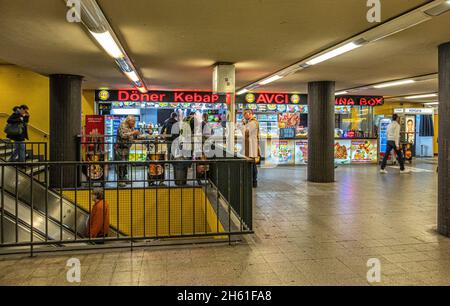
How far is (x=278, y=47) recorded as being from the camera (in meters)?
5.95

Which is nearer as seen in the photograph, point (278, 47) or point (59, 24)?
point (59, 24)

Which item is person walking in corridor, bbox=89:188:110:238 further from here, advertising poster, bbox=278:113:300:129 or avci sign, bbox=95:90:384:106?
advertising poster, bbox=278:113:300:129

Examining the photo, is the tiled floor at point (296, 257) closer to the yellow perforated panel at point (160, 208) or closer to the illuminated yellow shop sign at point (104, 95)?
the yellow perforated panel at point (160, 208)

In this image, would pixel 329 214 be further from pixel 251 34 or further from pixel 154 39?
pixel 154 39

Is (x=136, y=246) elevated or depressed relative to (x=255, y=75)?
depressed

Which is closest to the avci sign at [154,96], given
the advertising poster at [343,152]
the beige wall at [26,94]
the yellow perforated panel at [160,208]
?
the beige wall at [26,94]

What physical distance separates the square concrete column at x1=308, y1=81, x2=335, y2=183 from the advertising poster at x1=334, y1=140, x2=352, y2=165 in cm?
450

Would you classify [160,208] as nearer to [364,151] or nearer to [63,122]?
[63,122]

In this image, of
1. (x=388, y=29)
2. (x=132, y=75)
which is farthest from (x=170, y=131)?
(x=388, y=29)

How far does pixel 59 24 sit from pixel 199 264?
3496 millimetres

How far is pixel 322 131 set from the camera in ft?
31.6

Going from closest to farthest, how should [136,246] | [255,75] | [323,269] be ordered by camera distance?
[323,269] → [136,246] → [255,75]

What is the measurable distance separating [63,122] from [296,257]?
22.6ft

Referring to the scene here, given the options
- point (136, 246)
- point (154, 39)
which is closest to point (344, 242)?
point (136, 246)
